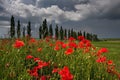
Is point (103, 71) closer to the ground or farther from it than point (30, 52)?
closer to the ground

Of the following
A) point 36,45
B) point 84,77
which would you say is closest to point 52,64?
point 84,77

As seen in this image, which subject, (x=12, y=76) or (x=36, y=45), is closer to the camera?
(x=12, y=76)

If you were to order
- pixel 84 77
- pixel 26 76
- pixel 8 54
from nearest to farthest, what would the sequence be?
pixel 26 76
pixel 84 77
pixel 8 54

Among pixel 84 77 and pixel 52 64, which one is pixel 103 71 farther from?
pixel 52 64

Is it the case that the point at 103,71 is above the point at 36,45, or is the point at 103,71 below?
below

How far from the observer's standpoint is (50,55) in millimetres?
8406

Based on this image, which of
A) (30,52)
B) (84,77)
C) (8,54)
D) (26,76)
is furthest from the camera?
(30,52)

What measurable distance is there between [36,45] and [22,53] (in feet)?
6.59

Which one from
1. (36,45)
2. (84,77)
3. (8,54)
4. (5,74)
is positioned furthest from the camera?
(36,45)

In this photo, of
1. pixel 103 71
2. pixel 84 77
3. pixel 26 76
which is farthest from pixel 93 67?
pixel 26 76

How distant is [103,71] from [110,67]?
0.79 feet

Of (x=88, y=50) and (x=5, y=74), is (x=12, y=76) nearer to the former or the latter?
(x=5, y=74)

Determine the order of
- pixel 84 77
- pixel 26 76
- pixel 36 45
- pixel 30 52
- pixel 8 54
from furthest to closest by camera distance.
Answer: pixel 36 45 → pixel 30 52 → pixel 8 54 → pixel 84 77 → pixel 26 76

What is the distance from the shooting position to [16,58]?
7.24 m
